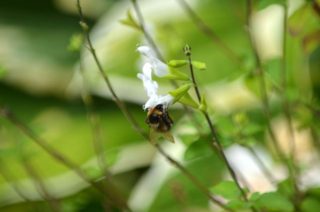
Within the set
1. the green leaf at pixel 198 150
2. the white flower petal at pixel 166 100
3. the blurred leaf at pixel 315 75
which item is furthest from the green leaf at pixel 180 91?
the blurred leaf at pixel 315 75

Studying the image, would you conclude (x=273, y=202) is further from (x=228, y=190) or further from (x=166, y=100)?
(x=166, y=100)

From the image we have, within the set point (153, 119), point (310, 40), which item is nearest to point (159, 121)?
point (153, 119)

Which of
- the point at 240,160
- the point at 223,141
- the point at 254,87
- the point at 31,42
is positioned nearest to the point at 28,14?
the point at 31,42

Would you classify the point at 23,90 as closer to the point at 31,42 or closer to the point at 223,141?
the point at 31,42

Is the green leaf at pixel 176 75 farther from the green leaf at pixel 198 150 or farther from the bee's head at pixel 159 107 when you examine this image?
the green leaf at pixel 198 150

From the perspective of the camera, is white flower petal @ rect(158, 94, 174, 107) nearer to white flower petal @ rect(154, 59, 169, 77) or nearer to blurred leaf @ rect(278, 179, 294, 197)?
white flower petal @ rect(154, 59, 169, 77)
